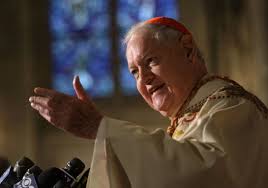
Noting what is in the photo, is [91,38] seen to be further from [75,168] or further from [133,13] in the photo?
[75,168]

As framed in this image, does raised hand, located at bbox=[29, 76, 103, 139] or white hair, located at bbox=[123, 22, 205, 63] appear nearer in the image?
raised hand, located at bbox=[29, 76, 103, 139]

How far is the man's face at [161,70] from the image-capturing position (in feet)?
6.77

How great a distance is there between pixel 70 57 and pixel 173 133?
8.02m

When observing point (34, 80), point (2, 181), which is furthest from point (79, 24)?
point (2, 181)

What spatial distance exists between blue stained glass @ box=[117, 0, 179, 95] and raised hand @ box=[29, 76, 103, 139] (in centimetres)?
782

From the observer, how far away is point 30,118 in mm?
9555

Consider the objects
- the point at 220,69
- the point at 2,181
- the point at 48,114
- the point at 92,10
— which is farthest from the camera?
the point at 92,10

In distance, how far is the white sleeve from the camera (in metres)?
1.75

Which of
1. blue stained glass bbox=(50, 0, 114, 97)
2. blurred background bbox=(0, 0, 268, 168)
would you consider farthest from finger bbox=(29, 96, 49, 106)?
blue stained glass bbox=(50, 0, 114, 97)

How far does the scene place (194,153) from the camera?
177cm

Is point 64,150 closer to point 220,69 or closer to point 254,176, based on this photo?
point 220,69

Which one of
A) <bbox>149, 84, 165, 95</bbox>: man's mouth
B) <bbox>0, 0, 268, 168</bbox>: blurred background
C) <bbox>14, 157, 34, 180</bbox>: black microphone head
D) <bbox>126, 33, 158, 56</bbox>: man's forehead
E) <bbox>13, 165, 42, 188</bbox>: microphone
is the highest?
<bbox>126, 33, 158, 56</bbox>: man's forehead

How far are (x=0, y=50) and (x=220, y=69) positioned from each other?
10.4ft

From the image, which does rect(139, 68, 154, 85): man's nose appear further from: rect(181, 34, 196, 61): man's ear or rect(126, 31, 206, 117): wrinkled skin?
rect(181, 34, 196, 61): man's ear
